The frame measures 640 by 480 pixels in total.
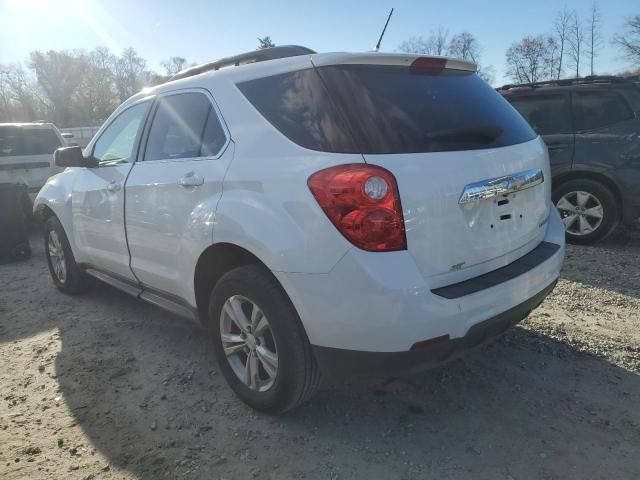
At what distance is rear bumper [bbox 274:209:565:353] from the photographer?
6.49ft

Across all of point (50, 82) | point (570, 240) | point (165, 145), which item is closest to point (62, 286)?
point (165, 145)

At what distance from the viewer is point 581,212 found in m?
5.60

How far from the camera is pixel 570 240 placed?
572cm

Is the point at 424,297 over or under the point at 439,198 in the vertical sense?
under

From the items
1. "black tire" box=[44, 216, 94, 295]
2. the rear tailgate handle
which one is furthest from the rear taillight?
"black tire" box=[44, 216, 94, 295]

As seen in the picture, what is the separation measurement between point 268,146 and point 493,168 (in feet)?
3.53

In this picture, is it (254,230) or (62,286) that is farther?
(62,286)

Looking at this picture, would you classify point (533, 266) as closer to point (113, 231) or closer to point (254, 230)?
point (254, 230)

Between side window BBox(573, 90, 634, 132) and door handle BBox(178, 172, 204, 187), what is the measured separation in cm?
478

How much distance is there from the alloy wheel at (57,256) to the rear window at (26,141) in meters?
4.57

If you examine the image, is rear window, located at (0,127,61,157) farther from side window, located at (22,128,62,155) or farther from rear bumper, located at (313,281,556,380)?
rear bumper, located at (313,281,556,380)

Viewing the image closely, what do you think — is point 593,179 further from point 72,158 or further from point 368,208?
point 72,158

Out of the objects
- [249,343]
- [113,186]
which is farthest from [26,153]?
[249,343]

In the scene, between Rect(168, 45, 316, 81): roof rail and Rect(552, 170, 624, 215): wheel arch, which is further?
Rect(552, 170, 624, 215): wheel arch
